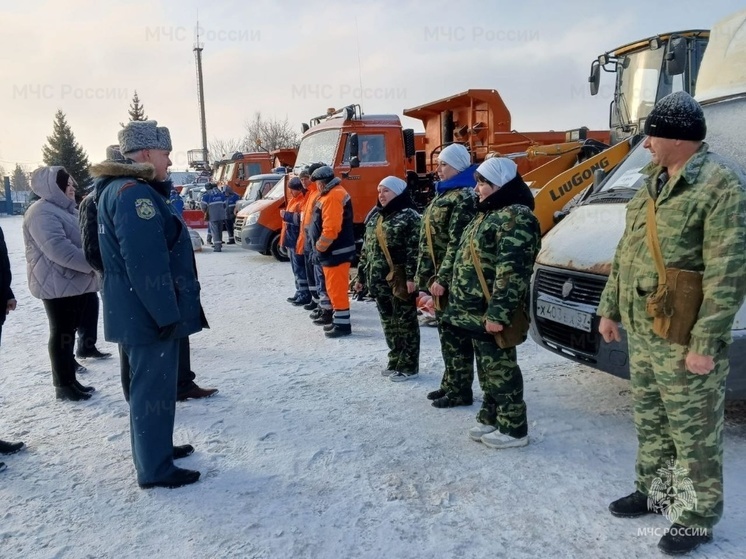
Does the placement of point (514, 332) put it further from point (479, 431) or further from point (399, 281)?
point (399, 281)

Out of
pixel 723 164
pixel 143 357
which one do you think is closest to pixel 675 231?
pixel 723 164

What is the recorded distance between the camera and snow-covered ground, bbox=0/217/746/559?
A: 8.62 feet

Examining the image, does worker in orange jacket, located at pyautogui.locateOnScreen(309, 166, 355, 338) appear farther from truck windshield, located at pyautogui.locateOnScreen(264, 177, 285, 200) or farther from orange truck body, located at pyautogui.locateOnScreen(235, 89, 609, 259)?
truck windshield, located at pyautogui.locateOnScreen(264, 177, 285, 200)

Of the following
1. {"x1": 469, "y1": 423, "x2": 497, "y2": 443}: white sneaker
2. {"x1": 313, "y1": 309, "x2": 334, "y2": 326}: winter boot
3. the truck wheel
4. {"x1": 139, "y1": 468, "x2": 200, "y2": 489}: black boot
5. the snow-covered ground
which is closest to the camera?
the snow-covered ground

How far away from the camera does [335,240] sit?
606cm

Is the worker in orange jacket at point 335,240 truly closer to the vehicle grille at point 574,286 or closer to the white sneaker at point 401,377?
the white sneaker at point 401,377

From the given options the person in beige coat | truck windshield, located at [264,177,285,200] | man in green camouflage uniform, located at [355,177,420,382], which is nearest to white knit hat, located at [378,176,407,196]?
man in green camouflage uniform, located at [355,177,420,382]

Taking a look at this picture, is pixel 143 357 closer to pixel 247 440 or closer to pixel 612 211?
pixel 247 440

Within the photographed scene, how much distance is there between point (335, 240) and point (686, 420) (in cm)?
416

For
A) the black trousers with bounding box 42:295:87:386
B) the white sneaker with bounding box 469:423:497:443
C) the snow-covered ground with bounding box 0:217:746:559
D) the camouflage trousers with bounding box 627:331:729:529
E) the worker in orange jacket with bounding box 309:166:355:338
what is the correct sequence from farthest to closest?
the worker in orange jacket with bounding box 309:166:355:338, the black trousers with bounding box 42:295:87:386, the white sneaker with bounding box 469:423:497:443, the snow-covered ground with bounding box 0:217:746:559, the camouflage trousers with bounding box 627:331:729:529

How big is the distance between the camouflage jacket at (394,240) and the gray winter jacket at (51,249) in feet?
7.50

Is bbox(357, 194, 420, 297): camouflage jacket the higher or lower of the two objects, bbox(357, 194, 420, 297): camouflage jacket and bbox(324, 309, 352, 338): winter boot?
the higher

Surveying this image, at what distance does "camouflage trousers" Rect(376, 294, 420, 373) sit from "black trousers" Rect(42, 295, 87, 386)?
8.20 ft

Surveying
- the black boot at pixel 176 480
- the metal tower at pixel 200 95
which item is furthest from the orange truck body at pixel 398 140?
the metal tower at pixel 200 95
